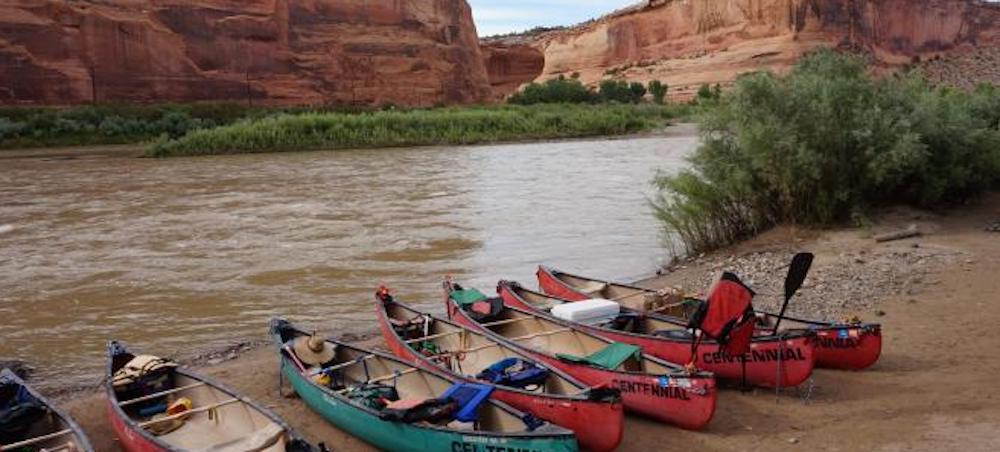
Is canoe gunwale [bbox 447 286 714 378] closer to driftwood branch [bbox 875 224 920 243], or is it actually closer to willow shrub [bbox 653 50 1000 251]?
willow shrub [bbox 653 50 1000 251]

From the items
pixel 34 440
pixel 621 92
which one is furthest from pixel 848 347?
pixel 621 92

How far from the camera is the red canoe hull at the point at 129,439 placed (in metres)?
5.73

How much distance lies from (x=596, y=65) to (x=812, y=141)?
87869 mm

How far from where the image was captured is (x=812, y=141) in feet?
40.2

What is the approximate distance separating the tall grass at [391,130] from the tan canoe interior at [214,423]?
115ft

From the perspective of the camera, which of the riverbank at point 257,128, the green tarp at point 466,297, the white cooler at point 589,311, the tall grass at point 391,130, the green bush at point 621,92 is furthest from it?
the green bush at point 621,92

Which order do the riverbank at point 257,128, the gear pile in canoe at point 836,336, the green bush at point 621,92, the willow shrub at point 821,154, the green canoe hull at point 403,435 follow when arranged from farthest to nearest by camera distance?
the green bush at point 621,92 → the riverbank at point 257,128 → the willow shrub at point 821,154 → the gear pile in canoe at point 836,336 → the green canoe hull at point 403,435

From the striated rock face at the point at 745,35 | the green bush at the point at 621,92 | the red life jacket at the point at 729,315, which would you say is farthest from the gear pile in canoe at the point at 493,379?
the green bush at the point at 621,92

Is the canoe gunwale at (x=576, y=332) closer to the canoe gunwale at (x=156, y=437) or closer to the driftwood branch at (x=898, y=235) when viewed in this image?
the canoe gunwale at (x=156, y=437)

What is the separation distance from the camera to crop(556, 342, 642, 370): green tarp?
22.1 feet

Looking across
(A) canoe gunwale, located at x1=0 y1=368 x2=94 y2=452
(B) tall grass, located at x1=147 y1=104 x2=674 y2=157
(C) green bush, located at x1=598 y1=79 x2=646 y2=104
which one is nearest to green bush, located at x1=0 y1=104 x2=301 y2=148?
(B) tall grass, located at x1=147 y1=104 x2=674 y2=157

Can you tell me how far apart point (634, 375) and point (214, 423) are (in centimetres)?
317

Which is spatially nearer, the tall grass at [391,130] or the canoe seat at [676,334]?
the canoe seat at [676,334]

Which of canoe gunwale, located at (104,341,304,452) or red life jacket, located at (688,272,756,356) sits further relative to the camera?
red life jacket, located at (688,272,756,356)
